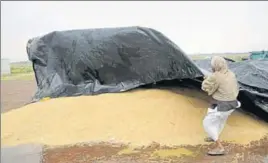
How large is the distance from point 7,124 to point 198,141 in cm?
318

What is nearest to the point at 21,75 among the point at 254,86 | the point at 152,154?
the point at 254,86

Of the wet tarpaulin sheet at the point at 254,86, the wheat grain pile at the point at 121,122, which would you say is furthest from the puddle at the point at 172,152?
the wet tarpaulin sheet at the point at 254,86

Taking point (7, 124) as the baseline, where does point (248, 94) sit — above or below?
above

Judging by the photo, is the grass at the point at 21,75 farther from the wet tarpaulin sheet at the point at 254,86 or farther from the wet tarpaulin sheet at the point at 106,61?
the wet tarpaulin sheet at the point at 254,86

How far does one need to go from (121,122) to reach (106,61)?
2030mm

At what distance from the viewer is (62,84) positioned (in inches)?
303

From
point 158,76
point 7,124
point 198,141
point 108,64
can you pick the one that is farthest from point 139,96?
point 7,124

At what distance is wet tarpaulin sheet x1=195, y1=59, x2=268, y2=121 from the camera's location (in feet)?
20.1

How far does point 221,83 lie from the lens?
4.94 meters

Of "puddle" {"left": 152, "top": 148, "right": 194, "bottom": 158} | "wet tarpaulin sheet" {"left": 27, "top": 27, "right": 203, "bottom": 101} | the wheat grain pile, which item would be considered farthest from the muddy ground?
"wet tarpaulin sheet" {"left": 27, "top": 27, "right": 203, "bottom": 101}

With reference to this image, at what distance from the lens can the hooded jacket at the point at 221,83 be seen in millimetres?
4934

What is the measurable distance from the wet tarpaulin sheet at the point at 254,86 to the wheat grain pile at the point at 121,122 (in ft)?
0.68

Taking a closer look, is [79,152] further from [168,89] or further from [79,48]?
[79,48]

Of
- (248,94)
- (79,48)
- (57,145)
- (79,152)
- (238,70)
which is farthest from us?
(79,48)
